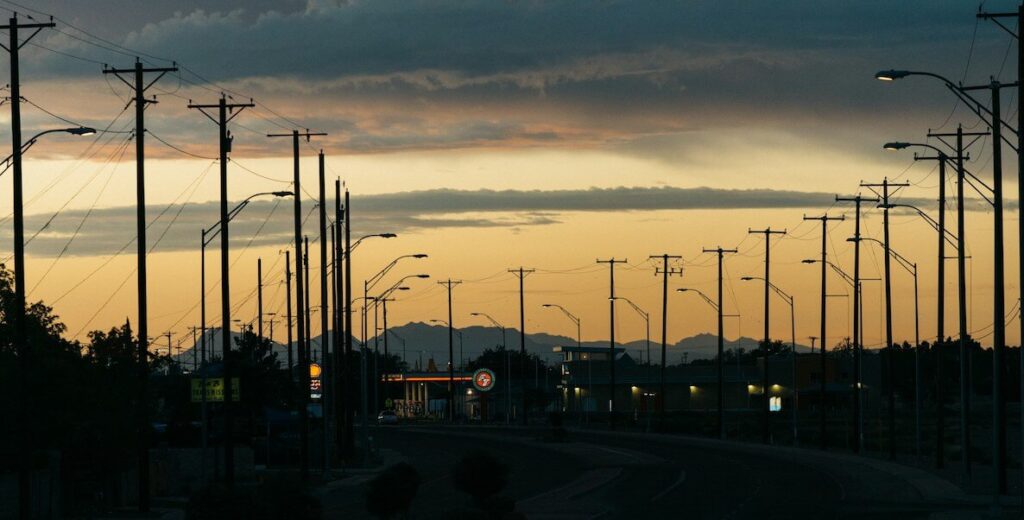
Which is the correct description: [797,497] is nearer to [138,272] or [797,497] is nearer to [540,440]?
[138,272]

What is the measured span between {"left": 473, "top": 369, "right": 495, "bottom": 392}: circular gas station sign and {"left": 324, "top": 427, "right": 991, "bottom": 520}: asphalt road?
57.7 metres

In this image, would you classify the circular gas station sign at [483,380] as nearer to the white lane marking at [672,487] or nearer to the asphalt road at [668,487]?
the asphalt road at [668,487]

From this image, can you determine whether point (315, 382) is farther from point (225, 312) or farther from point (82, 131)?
point (82, 131)

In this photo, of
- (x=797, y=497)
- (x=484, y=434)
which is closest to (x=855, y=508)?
(x=797, y=497)

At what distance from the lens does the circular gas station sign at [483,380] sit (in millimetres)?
149750

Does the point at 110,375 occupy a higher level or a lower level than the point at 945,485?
higher

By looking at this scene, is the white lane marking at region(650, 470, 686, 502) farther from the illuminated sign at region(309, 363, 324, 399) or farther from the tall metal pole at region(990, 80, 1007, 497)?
the illuminated sign at region(309, 363, 324, 399)

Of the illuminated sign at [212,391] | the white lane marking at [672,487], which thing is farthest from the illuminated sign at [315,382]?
the illuminated sign at [212,391]

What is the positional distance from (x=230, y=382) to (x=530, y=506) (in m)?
11.9

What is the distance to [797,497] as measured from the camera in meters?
48.7

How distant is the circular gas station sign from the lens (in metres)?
150

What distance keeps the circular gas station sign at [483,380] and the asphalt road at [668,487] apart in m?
57.7

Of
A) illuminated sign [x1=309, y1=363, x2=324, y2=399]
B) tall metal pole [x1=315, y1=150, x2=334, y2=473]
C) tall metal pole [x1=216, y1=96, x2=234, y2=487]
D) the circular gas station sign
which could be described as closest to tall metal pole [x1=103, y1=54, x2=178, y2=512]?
tall metal pole [x1=216, y1=96, x2=234, y2=487]

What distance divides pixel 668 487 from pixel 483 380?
9686cm
